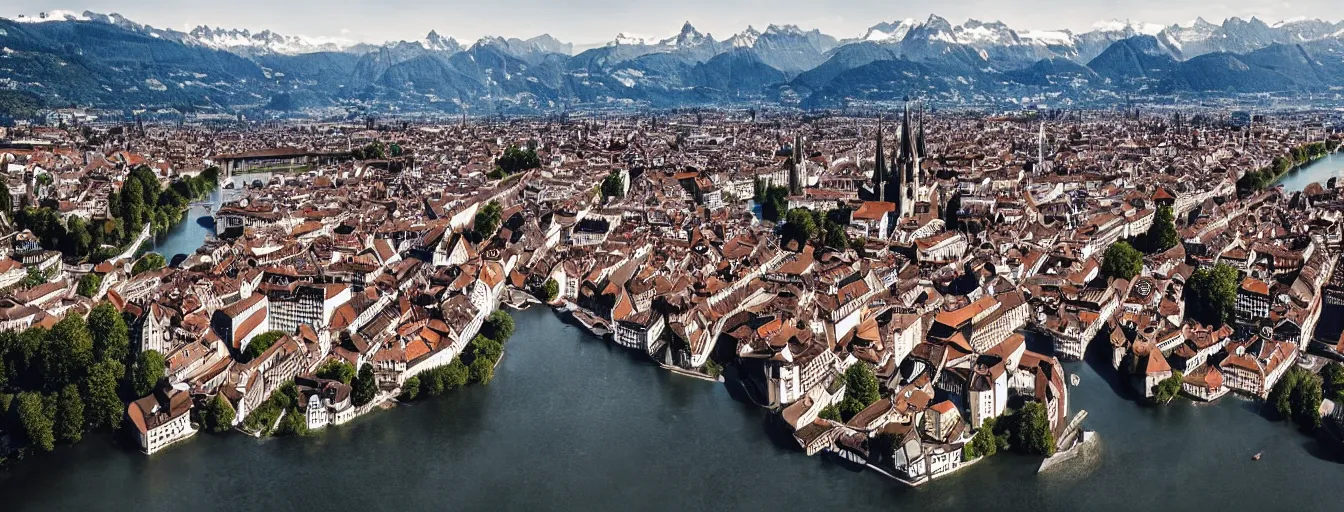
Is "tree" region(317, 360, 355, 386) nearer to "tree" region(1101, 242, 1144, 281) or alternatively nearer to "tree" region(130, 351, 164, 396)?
"tree" region(130, 351, 164, 396)

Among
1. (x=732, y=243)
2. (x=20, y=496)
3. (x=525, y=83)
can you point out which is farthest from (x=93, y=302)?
(x=525, y=83)

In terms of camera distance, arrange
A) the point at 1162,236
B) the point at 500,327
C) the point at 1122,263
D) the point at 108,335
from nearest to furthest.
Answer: the point at 108,335
the point at 500,327
the point at 1122,263
the point at 1162,236

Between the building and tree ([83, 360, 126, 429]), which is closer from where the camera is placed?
the building

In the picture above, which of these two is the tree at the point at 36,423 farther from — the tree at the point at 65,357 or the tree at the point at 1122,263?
the tree at the point at 1122,263

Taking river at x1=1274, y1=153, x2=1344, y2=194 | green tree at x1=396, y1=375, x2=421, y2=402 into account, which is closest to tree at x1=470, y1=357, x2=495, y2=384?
green tree at x1=396, y1=375, x2=421, y2=402

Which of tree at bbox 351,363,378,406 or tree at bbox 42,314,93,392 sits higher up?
tree at bbox 42,314,93,392

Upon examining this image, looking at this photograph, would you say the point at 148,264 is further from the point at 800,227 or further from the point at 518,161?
the point at 518,161

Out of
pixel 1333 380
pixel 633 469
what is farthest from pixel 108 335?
pixel 1333 380

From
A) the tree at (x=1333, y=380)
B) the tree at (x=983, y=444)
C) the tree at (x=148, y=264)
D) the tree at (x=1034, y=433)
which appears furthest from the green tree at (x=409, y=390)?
the tree at (x=1333, y=380)

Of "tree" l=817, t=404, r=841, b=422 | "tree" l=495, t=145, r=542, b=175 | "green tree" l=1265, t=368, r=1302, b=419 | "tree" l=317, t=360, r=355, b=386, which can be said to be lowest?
"tree" l=495, t=145, r=542, b=175
